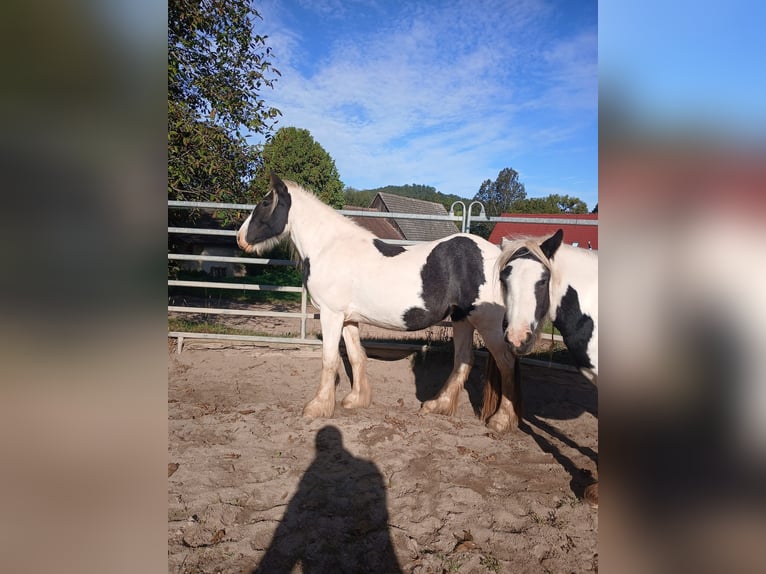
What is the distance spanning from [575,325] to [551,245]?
0.49 metres

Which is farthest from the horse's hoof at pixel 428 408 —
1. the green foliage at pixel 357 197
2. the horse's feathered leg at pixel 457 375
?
the green foliage at pixel 357 197

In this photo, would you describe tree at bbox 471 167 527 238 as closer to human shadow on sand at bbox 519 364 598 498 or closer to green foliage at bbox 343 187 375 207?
green foliage at bbox 343 187 375 207

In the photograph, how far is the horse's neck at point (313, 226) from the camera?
4.21 meters

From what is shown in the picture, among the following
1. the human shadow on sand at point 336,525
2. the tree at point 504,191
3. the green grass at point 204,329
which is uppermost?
the tree at point 504,191

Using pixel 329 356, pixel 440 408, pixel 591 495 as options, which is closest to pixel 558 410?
pixel 440 408

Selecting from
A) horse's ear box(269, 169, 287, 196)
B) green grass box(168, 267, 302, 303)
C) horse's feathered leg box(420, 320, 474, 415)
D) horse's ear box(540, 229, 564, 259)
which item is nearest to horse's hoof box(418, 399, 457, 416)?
horse's feathered leg box(420, 320, 474, 415)

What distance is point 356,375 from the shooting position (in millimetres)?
4266

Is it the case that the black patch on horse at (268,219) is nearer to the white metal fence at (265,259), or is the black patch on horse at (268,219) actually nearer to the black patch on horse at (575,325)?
the white metal fence at (265,259)

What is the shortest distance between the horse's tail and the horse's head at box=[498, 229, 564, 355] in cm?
153

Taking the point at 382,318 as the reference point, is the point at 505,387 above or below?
below

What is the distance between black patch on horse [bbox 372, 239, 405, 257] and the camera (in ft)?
13.0

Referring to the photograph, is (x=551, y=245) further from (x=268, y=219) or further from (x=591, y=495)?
(x=268, y=219)
